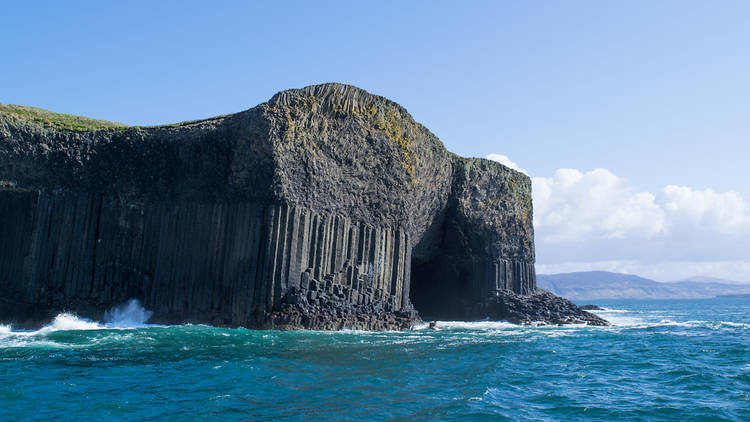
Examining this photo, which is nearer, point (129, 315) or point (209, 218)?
point (129, 315)

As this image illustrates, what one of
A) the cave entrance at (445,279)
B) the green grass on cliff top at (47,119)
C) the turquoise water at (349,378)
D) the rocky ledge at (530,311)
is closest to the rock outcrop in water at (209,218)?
the green grass on cliff top at (47,119)

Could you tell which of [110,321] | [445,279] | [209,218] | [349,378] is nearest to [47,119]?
[209,218]

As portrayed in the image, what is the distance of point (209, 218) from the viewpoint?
1067 inches

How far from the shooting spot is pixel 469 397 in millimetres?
13211

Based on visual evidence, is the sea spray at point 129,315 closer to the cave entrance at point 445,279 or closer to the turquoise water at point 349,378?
the turquoise water at point 349,378

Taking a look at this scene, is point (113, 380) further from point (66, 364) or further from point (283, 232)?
point (283, 232)

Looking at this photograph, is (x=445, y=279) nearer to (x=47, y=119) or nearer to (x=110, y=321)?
(x=110, y=321)

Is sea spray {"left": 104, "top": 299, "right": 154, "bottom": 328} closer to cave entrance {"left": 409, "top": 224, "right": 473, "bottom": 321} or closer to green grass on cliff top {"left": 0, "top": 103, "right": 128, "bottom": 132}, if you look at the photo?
green grass on cliff top {"left": 0, "top": 103, "right": 128, "bottom": 132}

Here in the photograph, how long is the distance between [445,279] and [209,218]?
20.2 metres

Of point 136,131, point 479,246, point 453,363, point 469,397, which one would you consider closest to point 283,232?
point 136,131

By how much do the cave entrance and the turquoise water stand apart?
17293 mm

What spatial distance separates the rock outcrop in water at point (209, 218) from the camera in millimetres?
26047

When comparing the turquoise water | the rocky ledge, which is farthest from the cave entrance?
the turquoise water

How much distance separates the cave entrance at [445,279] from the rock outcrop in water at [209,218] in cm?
1164
